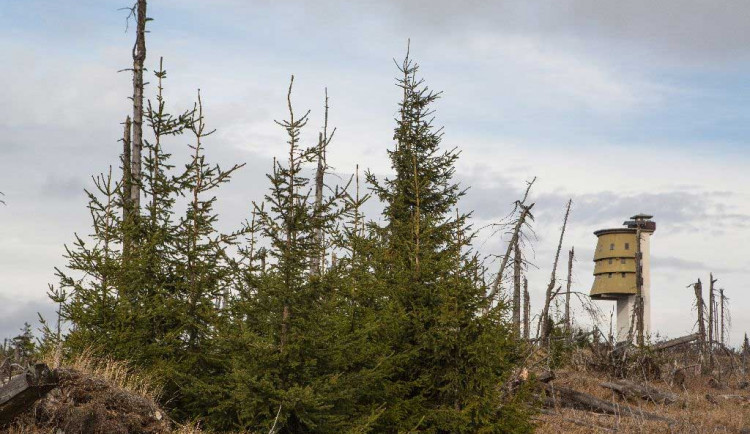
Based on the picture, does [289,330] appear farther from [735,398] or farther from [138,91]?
[735,398]

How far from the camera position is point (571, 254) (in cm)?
4641

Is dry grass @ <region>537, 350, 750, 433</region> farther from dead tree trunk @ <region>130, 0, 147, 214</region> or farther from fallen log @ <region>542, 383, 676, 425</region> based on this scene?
dead tree trunk @ <region>130, 0, 147, 214</region>

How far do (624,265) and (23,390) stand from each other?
153 ft

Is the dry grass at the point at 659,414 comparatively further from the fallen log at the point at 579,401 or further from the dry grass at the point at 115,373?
the dry grass at the point at 115,373

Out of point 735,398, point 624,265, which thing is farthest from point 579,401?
point 624,265

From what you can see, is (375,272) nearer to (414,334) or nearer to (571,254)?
(414,334)

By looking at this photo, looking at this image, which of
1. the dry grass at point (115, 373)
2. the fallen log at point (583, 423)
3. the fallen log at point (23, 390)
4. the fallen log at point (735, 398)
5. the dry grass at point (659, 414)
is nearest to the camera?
the fallen log at point (23, 390)

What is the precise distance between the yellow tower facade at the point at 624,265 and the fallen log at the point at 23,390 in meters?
45.8

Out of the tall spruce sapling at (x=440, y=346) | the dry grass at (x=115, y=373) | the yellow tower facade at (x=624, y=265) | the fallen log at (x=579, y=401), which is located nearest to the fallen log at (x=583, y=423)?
the fallen log at (x=579, y=401)

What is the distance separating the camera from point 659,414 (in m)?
19.7

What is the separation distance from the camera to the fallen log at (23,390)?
9.39 metres

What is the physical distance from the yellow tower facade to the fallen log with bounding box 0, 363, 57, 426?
4584cm

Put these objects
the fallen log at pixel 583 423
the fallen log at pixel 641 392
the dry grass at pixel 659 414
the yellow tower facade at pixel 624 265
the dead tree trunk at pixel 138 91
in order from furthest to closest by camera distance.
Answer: the yellow tower facade at pixel 624 265 < the fallen log at pixel 641 392 < the dead tree trunk at pixel 138 91 < the dry grass at pixel 659 414 < the fallen log at pixel 583 423

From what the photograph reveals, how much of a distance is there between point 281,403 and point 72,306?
17.0ft
